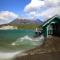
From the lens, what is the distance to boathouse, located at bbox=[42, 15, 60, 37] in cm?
408

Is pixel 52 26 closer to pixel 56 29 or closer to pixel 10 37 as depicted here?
pixel 56 29

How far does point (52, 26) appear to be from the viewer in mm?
4145

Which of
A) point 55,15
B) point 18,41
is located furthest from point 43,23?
point 18,41

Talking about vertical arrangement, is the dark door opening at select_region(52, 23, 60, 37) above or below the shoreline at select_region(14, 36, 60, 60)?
above

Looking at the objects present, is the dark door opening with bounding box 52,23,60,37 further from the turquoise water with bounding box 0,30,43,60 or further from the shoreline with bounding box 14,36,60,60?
the turquoise water with bounding box 0,30,43,60

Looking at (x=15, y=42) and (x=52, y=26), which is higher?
(x=52, y=26)

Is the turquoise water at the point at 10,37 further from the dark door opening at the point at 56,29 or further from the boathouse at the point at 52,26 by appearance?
the dark door opening at the point at 56,29

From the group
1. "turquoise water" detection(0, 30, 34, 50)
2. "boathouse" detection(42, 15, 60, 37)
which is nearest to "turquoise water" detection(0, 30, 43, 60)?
"turquoise water" detection(0, 30, 34, 50)

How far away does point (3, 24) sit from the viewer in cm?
396

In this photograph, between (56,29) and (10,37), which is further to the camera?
(56,29)

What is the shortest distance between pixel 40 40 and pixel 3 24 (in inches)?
25.0

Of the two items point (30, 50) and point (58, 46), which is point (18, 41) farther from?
point (58, 46)

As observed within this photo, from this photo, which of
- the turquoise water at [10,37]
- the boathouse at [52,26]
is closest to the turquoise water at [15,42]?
the turquoise water at [10,37]

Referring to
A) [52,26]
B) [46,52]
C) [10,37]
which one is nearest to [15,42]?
[10,37]
